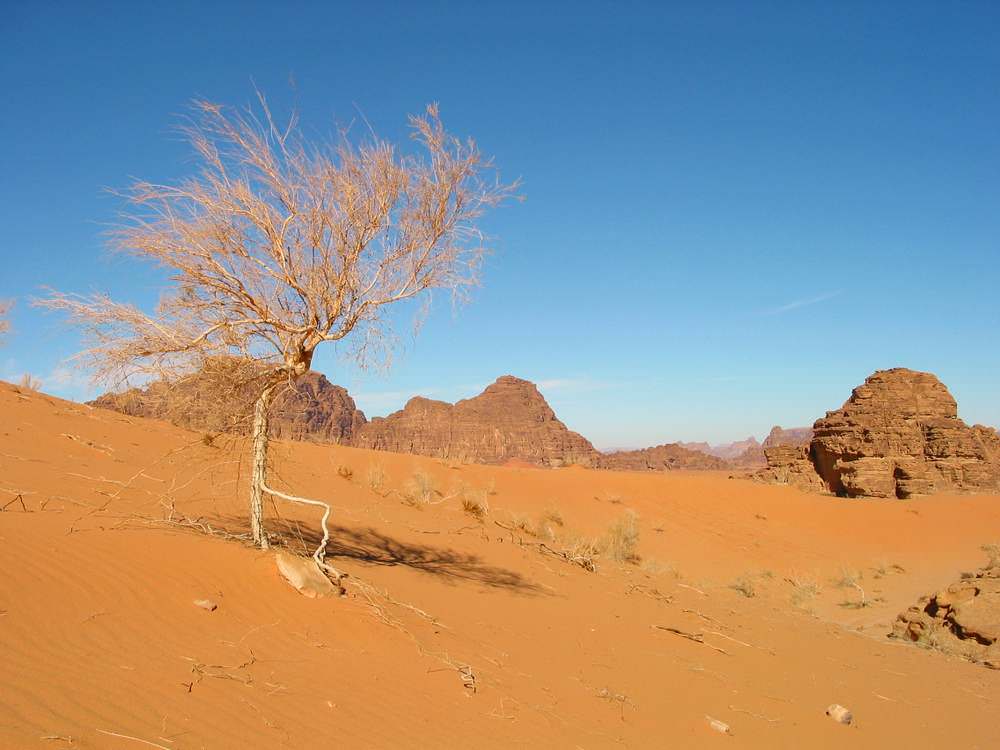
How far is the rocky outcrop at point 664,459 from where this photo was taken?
67312mm

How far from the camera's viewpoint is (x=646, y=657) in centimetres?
741

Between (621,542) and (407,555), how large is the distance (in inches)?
334

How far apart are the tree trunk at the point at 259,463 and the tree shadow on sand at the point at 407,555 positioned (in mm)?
1386

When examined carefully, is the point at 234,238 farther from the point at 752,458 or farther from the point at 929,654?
the point at 752,458

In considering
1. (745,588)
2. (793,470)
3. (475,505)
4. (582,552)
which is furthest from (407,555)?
(793,470)

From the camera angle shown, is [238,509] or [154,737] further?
[238,509]

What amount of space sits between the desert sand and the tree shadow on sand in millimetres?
65

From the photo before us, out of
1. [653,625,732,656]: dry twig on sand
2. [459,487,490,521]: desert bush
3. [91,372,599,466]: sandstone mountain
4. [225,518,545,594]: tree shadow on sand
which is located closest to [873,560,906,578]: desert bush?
[459,487,490,521]: desert bush

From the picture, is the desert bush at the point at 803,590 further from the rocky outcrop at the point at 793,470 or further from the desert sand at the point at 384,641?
the rocky outcrop at the point at 793,470

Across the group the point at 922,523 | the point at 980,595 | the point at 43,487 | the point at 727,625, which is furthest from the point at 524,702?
the point at 922,523

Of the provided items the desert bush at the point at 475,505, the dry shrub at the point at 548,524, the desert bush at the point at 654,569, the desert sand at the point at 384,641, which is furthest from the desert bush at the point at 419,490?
the desert bush at the point at 654,569

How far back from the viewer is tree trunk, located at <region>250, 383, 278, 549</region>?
6703 millimetres

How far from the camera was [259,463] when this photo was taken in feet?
21.9

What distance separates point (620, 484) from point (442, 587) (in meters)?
20.3
